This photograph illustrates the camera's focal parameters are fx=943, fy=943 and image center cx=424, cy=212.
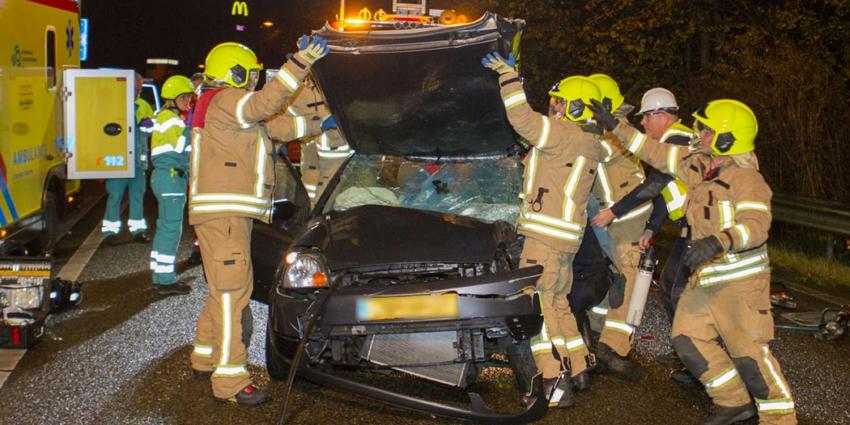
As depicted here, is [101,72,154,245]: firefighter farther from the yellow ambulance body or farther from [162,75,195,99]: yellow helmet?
[162,75,195,99]: yellow helmet

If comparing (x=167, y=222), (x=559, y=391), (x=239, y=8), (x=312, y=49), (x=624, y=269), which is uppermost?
(x=239, y=8)

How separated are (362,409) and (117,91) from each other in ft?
18.0

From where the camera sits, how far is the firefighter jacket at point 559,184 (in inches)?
216

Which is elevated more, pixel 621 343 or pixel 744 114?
pixel 744 114

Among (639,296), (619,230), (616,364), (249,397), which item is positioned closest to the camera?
(249,397)

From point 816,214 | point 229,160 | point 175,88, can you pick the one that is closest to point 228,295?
point 229,160

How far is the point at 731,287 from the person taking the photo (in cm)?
515

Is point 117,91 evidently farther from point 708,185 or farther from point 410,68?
point 708,185

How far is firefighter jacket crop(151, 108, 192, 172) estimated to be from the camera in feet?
28.7

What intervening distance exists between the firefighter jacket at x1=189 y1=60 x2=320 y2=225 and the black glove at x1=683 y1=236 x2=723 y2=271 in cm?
245

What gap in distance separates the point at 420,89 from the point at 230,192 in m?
1.31

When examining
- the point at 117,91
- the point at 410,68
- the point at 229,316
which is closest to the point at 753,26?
the point at 117,91

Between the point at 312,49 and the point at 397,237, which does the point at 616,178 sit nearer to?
the point at 397,237

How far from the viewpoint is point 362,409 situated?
5.30m
